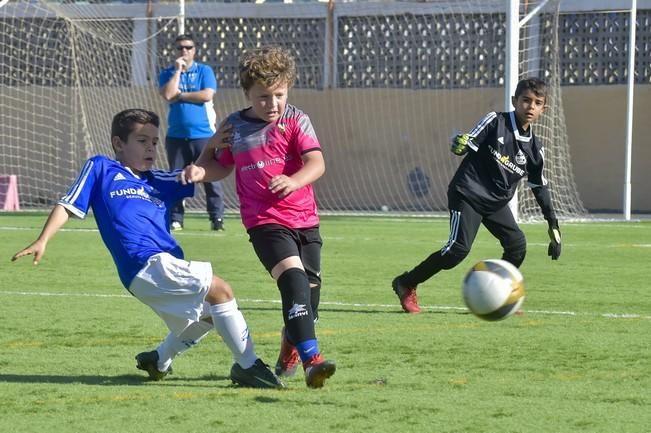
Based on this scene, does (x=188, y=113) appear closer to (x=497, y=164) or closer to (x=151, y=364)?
(x=497, y=164)

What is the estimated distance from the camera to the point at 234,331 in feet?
18.5

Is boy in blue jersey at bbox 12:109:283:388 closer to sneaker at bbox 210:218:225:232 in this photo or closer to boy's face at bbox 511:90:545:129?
boy's face at bbox 511:90:545:129

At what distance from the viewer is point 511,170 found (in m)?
8.55

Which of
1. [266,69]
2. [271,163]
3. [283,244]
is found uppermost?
[266,69]

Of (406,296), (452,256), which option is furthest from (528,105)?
(406,296)

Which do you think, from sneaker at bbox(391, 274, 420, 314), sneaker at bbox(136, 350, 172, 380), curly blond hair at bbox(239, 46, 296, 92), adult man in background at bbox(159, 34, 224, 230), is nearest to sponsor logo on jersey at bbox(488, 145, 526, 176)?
sneaker at bbox(391, 274, 420, 314)

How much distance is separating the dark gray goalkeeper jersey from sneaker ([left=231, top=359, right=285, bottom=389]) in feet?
10.5

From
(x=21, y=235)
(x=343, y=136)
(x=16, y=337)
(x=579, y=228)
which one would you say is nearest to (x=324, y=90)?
(x=343, y=136)

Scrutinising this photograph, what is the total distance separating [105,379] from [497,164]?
3.59 metres

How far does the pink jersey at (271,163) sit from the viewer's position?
19.5 ft

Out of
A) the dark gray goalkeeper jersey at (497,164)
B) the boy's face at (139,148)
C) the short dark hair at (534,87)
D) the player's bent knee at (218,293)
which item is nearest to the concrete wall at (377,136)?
the dark gray goalkeeper jersey at (497,164)

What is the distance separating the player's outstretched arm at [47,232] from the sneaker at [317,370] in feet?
3.94

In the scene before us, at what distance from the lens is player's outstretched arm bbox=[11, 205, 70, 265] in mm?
5480

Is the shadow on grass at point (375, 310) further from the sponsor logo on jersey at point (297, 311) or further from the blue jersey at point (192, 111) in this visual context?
the blue jersey at point (192, 111)
